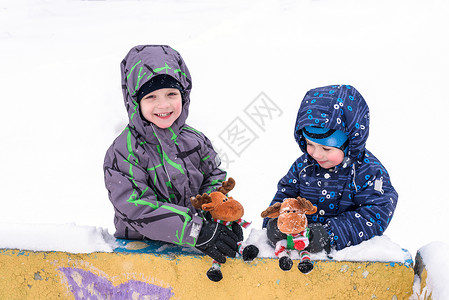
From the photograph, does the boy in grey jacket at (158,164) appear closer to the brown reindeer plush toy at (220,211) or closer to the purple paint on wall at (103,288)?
the brown reindeer plush toy at (220,211)

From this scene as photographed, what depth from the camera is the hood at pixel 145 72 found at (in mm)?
1938

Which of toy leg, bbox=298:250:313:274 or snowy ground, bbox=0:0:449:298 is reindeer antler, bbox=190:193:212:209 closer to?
toy leg, bbox=298:250:313:274

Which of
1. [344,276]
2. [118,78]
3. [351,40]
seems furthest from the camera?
[351,40]

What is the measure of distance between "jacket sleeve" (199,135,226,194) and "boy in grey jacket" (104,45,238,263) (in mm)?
17

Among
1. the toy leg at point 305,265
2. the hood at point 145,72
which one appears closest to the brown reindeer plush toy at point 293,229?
the toy leg at point 305,265

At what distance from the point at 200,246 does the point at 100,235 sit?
508 millimetres

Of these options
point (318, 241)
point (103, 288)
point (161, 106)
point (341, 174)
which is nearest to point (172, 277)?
point (103, 288)

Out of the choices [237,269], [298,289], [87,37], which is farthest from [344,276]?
[87,37]

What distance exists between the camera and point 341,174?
192cm

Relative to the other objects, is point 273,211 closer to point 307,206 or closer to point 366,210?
point 307,206

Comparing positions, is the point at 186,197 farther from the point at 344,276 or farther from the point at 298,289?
the point at 344,276

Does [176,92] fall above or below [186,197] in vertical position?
above

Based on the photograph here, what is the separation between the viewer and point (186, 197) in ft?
6.89

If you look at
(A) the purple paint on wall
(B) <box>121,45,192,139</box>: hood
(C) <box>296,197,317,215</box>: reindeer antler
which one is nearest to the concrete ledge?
(A) the purple paint on wall
